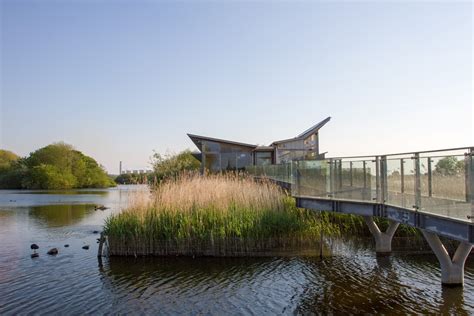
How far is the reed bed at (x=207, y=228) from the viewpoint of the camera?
11938mm

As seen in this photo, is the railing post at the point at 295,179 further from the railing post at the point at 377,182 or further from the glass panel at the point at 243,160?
the glass panel at the point at 243,160

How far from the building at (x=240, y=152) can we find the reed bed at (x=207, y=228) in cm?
2052

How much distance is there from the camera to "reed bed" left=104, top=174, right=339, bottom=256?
11938mm

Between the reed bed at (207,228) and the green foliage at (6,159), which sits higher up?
the green foliage at (6,159)

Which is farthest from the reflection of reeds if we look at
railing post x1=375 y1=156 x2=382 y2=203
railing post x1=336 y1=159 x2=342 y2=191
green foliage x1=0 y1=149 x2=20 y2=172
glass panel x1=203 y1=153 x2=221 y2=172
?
green foliage x1=0 y1=149 x2=20 y2=172

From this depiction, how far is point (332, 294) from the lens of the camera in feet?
27.9

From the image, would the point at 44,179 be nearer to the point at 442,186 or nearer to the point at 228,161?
the point at 228,161

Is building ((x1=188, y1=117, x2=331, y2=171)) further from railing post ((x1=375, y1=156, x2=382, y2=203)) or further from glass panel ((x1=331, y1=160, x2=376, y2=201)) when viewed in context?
railing post ((x1=375, y1=156, x2=382, y2=203))

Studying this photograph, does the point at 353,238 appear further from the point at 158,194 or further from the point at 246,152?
the point at 246,152

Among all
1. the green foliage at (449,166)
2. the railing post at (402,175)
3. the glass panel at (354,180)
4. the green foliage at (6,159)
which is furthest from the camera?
the green foliage at (6,159)

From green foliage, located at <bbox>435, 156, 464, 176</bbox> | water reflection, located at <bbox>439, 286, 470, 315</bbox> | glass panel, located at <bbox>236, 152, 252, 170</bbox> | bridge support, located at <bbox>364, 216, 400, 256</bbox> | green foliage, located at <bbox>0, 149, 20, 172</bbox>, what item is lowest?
water reflection, located at <bbox>439, 286, 470, 315</bbox>

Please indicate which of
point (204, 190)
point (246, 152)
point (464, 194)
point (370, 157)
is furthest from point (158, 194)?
point (246, 152)

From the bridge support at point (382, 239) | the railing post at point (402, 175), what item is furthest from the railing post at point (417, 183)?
the bridge support at point (382, 239)

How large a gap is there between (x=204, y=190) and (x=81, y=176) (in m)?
69.5
